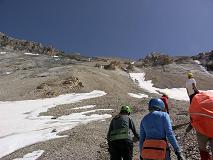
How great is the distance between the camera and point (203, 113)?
32.1 ft

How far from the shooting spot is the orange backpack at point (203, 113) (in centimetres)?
974

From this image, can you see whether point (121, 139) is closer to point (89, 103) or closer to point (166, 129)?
point (166, 129)

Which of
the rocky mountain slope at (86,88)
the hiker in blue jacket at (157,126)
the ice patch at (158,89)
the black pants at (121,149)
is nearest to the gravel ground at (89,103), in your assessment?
the rocky mountain slope at (86,88)

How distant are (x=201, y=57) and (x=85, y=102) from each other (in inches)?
3428

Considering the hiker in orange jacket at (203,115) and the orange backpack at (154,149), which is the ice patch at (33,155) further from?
the hiker in orange jacket at (203,115)

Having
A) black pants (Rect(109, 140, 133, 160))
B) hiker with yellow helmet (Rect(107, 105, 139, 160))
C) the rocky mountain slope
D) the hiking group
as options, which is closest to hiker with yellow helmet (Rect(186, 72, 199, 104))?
the rocky mountain slope

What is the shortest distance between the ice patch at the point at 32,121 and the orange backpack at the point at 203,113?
46.8 ft

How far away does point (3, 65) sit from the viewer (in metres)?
92.4

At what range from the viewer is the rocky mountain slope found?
19172 millimetres

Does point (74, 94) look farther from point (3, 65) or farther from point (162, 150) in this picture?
point (3, 65)

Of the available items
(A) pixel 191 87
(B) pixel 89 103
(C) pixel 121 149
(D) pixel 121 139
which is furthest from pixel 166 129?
(B) pixel 89 103

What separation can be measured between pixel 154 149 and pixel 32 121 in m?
23.4

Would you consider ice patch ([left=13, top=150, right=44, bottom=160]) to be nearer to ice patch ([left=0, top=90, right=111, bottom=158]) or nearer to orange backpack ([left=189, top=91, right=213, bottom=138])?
ice patch ([left=0, top=90, right=111, bottom=158])

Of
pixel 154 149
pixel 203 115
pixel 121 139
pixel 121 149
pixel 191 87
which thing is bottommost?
pixel 121 149
